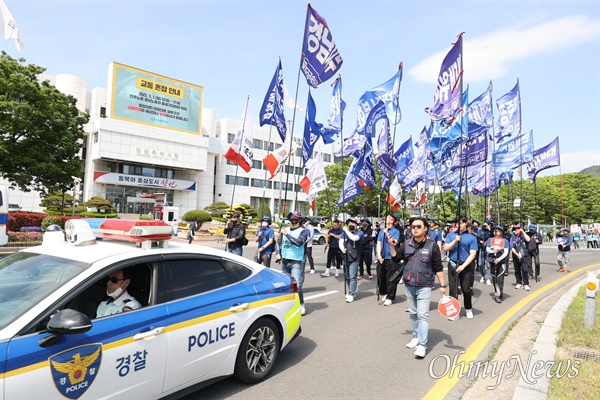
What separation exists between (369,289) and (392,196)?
37.8 ft

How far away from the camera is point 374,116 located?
13320 mm

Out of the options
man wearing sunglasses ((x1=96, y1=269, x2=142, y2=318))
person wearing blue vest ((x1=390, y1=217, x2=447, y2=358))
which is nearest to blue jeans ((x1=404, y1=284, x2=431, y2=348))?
person wearing blue vest ((x1=390, y1=217, x2=447, y2=358))

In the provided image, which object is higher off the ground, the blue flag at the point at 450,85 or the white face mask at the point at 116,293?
the blue flag at the point at 450,85

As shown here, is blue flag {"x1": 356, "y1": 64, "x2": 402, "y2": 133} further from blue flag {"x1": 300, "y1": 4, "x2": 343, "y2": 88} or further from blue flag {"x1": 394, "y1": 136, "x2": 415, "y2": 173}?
blue flag {"x1": 394, "y1": 136, "x2": 415, "y2": 173}

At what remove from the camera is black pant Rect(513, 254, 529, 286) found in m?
10.8

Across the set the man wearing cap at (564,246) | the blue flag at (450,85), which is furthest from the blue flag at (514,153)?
the blue flag at (450,85)

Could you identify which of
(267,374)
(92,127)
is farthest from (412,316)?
(92,127)

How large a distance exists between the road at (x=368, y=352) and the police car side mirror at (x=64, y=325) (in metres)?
1.58

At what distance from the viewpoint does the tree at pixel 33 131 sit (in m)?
20.7

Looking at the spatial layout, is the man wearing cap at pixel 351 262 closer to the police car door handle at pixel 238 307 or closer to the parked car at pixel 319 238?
the police car door handle at pixel 238 307

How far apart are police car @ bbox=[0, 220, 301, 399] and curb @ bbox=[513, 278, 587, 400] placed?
8.39 feet

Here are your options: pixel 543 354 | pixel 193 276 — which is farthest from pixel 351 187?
pixel 193 276

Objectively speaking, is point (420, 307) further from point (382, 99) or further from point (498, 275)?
point (382, 99)

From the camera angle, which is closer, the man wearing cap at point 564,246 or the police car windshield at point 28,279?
the police car windshield at point 28,279
